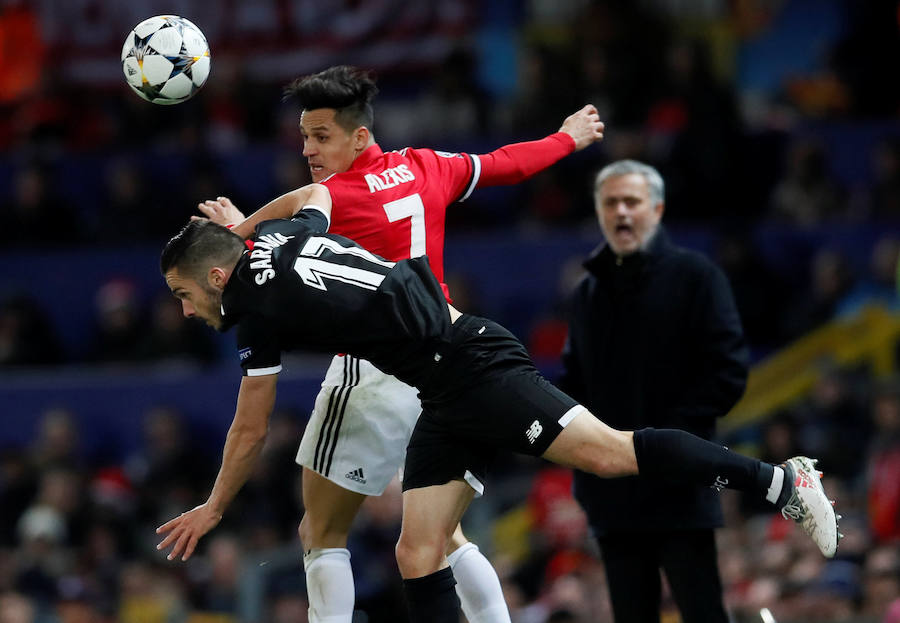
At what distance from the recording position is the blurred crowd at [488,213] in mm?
8922

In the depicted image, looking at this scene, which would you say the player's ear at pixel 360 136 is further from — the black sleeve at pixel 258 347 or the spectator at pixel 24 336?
the spectator at pixel 24 336

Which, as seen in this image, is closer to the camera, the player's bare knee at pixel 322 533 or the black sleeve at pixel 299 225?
the black sleeve at pixel 299 225

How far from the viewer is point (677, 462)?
5.29 metres

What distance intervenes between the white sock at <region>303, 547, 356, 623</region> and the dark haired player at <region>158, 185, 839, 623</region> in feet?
1.57

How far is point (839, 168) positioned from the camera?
11578mm

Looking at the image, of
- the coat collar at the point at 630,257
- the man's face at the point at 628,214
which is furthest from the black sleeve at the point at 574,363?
the man's face at the point at 628,214

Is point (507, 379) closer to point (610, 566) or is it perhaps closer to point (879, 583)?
point (610, 566)

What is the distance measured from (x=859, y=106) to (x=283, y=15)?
222 inches

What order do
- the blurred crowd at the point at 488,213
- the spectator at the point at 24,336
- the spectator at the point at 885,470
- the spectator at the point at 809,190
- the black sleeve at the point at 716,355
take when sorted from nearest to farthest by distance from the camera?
1. the black sleeve at the point at 716,355
2. the spectator at the point at 885,470
3. the blurred crowd at the point at 488,213
4. the spectator at the point at 809,190
5. the spectator at the point at 24,336

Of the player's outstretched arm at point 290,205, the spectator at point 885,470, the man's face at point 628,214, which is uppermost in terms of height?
the player's outstretched arm at point 290,205

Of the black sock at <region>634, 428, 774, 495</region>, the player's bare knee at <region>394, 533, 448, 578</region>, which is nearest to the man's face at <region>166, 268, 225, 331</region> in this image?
the player's bare knee at <region>394, 533, 448, 578</region>

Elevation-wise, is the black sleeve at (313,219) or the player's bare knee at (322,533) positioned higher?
the black sleeve at (313,219)

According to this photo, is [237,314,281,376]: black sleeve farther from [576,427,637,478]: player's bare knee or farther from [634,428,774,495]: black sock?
[634,428,774,495]: black sock

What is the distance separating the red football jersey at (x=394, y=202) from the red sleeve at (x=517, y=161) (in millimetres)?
144
